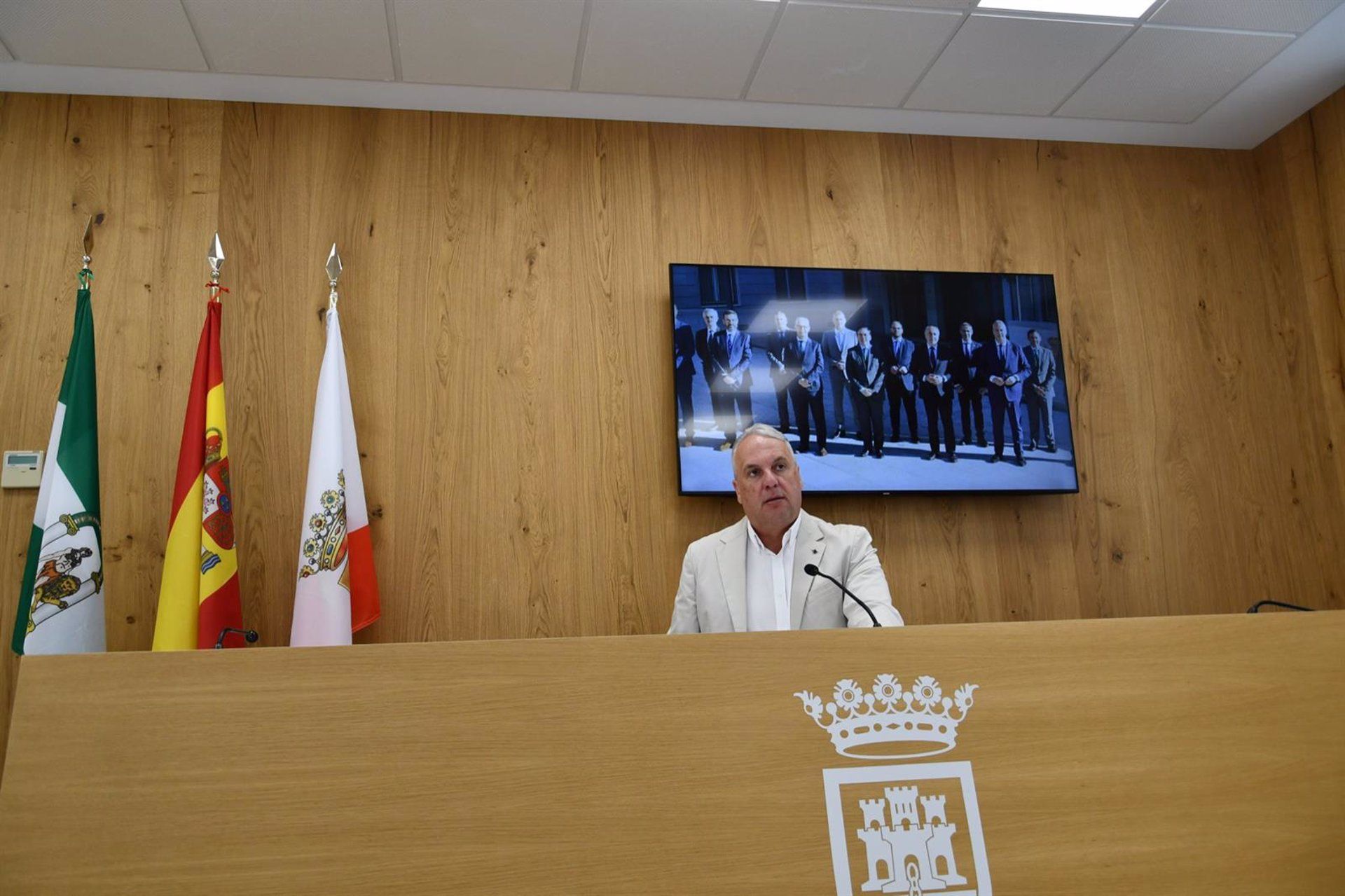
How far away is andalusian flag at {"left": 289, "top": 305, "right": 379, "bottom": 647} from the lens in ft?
9.12

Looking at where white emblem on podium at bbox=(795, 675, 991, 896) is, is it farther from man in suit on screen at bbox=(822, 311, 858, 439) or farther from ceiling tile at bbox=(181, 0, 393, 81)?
ceiling tile at bbox=(181, 0, 393, 81)

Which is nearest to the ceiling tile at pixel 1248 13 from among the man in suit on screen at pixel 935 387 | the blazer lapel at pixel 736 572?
the man in suit on screen at pixel 935 387

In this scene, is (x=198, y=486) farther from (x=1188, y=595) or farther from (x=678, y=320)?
(x=1188, y=595)

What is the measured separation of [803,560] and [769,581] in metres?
0.13

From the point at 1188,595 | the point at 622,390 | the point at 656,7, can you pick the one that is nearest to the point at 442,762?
the point at 622,390

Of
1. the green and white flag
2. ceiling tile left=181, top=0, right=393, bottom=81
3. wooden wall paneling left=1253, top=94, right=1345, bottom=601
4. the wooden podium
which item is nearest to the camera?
the wooden podium

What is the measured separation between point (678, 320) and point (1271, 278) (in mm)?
2445

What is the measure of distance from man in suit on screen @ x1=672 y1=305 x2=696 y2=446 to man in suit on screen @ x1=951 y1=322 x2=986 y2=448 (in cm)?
96

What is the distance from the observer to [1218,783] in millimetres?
1583

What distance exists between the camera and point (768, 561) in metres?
2.81

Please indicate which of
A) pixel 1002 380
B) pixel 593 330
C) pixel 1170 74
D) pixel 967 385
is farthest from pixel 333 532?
pixel 1170 74

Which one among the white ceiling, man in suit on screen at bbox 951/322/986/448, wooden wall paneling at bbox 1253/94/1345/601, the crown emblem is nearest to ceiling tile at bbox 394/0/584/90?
the white ceiling

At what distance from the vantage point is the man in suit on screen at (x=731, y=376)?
10.7 ft

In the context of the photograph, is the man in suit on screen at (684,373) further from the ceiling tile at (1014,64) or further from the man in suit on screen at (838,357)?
the ceiling tile at (1014,64)
